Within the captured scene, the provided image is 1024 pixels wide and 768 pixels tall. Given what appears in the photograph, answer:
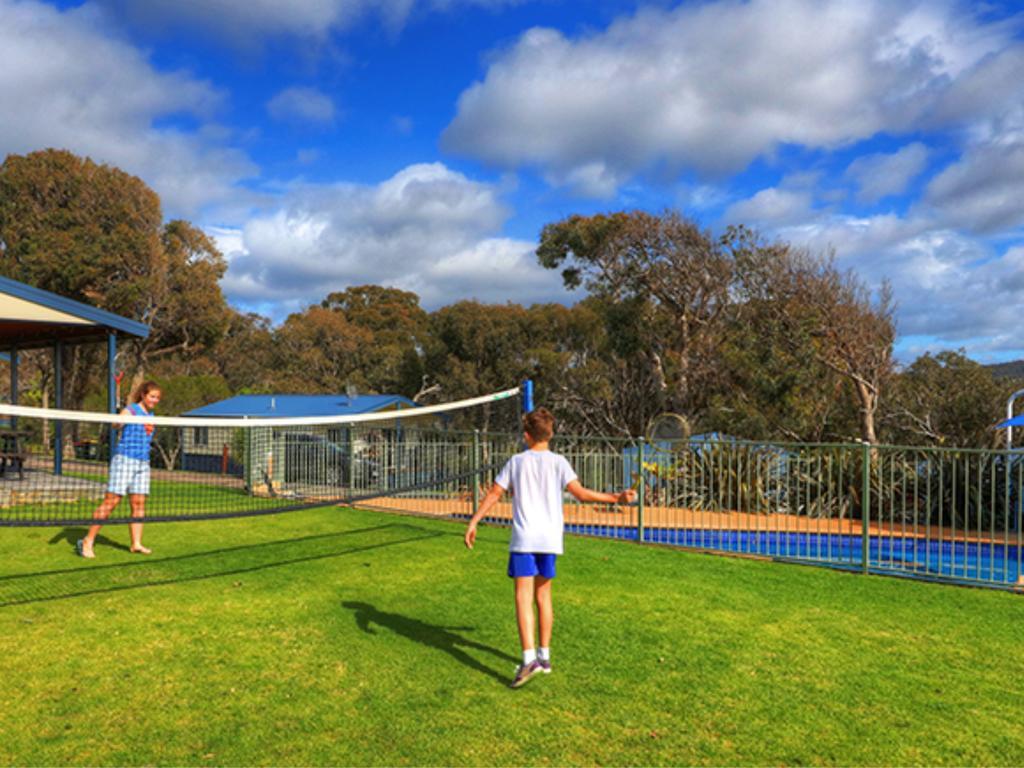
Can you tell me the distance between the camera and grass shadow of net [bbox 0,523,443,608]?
7.16 metres

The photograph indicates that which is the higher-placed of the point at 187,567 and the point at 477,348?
the point at 477,348

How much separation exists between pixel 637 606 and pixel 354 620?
2.64m

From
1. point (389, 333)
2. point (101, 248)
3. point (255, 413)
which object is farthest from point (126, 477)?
point (389, 333)

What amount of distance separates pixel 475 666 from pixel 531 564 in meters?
0.98

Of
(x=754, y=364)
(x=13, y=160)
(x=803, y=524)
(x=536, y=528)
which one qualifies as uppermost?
(x=13, y=160)

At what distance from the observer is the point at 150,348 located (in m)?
32.4

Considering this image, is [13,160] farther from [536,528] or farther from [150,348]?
[536,528]

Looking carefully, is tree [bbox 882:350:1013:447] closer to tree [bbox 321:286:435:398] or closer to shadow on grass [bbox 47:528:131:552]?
shadow on grass [bbox 47:528:131:552]

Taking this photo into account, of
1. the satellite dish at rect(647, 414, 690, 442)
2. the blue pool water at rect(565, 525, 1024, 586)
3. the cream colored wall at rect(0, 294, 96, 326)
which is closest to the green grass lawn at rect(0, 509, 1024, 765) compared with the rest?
the blue pool water at rect(565, 525, 1024, 586)

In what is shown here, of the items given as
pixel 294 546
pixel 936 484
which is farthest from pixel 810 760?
pixel 936 484

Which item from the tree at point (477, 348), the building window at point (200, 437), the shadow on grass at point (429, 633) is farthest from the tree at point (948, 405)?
the building window at point (200, 437)

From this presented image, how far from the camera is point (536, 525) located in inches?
191

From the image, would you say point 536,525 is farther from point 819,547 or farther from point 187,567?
point 819,547

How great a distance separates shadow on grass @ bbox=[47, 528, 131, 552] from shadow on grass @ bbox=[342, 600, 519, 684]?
169 inches
